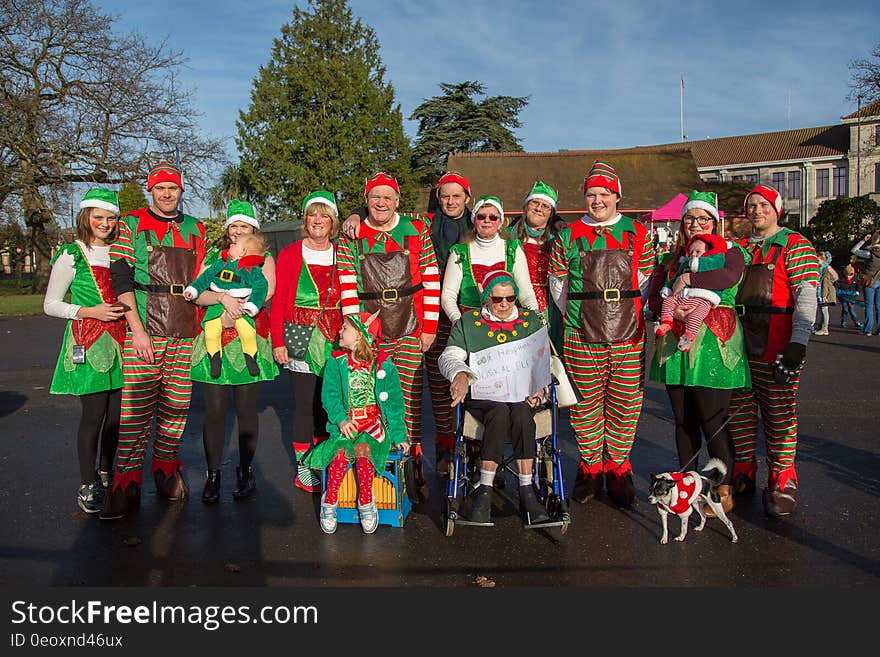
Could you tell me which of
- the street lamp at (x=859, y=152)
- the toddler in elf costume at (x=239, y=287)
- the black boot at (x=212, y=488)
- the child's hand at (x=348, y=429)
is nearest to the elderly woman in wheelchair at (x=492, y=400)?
the child's hand at (x=348, y=429)

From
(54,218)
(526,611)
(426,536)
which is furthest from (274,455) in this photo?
(54,218)

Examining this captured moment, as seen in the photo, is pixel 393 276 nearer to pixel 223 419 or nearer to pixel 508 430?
pixel 508 430

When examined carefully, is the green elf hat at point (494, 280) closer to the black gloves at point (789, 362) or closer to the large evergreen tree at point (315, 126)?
the black gloves at point (789, 362)

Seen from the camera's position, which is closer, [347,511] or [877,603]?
[877,603]

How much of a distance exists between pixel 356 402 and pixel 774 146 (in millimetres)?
74160

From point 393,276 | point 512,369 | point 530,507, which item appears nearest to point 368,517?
point 530,507

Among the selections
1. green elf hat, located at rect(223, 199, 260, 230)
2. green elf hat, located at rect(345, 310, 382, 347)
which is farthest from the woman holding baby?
green elf hat, located at rect(223, 199, 260, 230)

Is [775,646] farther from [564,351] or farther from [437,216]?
[437,216]

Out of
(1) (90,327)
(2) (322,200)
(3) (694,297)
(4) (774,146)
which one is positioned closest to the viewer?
(3) (694,297)

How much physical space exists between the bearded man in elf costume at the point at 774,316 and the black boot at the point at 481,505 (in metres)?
1.72

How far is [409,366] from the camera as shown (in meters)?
5.19

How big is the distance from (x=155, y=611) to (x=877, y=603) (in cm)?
331

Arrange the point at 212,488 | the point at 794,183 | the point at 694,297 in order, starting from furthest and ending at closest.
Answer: the point at 794,183 → the point at 212,488 → the point at 694,297

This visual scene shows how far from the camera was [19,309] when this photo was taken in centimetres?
2314
